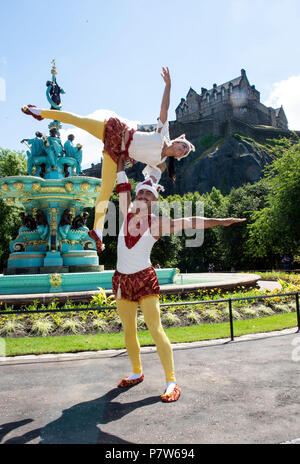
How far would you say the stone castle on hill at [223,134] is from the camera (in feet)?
245

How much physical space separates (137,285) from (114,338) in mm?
3447

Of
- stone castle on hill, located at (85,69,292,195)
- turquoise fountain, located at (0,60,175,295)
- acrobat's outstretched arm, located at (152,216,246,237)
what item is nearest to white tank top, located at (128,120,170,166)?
acrobat's outstretched arm, located at (152,216,246,237)

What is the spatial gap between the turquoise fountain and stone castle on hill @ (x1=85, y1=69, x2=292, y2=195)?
5798cm

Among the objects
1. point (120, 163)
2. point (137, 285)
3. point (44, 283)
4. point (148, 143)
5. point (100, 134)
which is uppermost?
point (100, 134)

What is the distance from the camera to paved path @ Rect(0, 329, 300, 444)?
2.93 metres

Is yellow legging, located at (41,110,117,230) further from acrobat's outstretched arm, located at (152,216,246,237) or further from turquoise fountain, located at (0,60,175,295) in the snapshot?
turquoise fountain, located at (0,60,175,295)

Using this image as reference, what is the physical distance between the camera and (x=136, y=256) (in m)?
4.19

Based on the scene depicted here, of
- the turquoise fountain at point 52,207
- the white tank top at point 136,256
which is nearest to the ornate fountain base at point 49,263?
the turquoise fountain at point 52,207

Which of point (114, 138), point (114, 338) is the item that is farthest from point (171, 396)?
point (114, 338)

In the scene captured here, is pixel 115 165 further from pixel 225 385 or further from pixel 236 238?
pixel 236 238

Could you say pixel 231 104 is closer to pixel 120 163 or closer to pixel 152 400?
pixel 120 163

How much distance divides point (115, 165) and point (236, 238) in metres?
38.4
